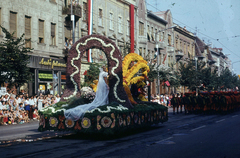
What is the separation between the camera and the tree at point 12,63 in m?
21.9

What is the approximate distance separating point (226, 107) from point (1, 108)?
50.6 ft

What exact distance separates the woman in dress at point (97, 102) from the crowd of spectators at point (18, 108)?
372 inches

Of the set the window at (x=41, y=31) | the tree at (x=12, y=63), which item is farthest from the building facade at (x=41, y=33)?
the tree at (x=12, y=63)

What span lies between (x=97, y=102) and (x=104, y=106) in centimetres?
52

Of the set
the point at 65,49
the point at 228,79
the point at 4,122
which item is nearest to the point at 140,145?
the point at 4,122

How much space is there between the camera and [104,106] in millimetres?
12094

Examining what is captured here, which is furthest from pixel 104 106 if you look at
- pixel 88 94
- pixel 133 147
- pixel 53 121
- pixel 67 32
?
pixel 67 32

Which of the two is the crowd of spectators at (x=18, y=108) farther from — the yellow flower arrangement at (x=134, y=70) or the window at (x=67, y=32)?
the window at (x=67, y=32)

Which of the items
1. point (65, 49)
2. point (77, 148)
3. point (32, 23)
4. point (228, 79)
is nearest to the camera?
point (77, 148)

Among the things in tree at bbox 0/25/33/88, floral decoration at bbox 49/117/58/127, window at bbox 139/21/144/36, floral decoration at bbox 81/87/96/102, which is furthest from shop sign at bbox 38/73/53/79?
window at bbox 139/21/144/36

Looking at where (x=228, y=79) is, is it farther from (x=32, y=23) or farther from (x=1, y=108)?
(x=1, y=108)

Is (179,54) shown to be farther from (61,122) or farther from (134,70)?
(61,122)

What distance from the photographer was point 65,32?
33062mm

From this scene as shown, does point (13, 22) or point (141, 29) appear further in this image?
point (141, 29)
